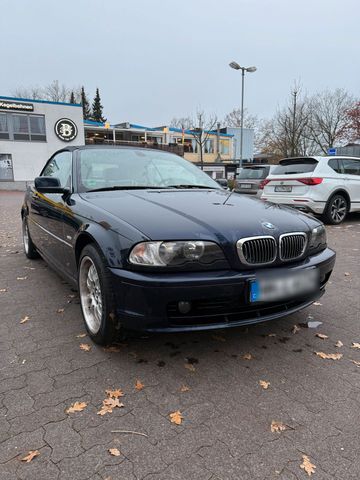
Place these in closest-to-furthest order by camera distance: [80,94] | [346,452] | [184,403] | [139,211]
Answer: [346,452] → [184,403] → [139,211] → [80,94]

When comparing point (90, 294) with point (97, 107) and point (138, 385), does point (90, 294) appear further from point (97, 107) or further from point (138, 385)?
point (97, 107)

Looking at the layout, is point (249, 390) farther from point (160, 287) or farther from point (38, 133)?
point (38, 133)

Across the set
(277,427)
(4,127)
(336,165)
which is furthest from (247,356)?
(4,127)

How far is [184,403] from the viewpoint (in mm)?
2232

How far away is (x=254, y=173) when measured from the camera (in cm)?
1202

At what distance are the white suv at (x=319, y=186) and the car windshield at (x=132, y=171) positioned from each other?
5.06 meters

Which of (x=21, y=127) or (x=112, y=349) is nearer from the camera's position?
(x=112, y=349)

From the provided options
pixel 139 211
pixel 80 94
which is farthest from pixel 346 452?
pixel 80 94

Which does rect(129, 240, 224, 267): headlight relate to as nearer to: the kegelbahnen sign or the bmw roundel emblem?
the bmw roundel emblem

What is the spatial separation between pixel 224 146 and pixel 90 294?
181 ft

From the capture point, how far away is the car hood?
245 centimetres

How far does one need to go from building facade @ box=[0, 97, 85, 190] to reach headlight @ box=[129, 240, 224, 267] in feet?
101

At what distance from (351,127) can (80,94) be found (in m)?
51.3

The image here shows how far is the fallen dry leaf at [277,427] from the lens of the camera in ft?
6.61
